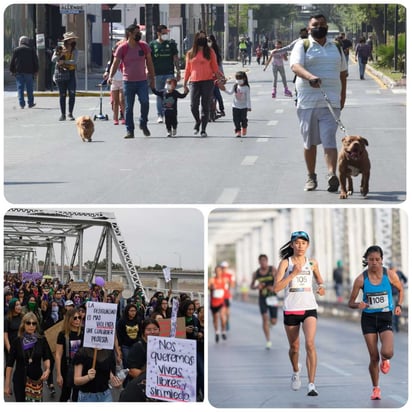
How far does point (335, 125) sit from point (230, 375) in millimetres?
3311

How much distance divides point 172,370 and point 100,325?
751 mm

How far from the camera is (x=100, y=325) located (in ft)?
34.3

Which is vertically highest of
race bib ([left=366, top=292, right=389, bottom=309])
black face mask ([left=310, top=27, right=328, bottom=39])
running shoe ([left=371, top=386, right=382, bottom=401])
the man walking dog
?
black face mask ([left=310, top=27, right=328, bottom=39])

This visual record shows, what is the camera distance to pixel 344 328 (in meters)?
30.0

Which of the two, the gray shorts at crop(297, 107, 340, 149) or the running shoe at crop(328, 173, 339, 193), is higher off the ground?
the gray shorts at crop(297, 107, 340, 149)

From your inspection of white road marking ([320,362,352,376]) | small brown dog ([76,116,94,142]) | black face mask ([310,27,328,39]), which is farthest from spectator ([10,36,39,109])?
black face mask ([310,27,328,39])

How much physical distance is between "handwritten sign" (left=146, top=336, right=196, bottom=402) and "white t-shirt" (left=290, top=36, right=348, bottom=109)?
11.4 feet

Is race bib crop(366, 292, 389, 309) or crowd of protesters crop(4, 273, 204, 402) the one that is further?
crowd of protesters crop(4, 273, 204, 402)

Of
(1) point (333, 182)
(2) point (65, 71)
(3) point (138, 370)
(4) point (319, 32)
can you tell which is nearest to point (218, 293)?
(2) point (65, 71)

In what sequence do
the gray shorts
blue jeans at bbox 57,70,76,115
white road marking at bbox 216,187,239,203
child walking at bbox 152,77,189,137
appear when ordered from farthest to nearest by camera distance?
blue jeans at bbox 57,70,76,115 < child walking at bbox 152,77,189,137 < white road marking at bbox 216,187,239,203 < the gray shorts

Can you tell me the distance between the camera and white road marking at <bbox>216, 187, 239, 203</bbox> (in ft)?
45.2

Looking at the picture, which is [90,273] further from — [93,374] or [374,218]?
[374,218]

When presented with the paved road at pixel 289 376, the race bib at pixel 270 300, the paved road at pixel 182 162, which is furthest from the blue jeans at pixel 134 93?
the paved road at pixel 289 376

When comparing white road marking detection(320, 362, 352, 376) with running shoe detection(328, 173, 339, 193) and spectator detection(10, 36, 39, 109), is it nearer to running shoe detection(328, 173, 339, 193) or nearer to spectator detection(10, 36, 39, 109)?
running shoe detection(328, 173, 339, 193)
